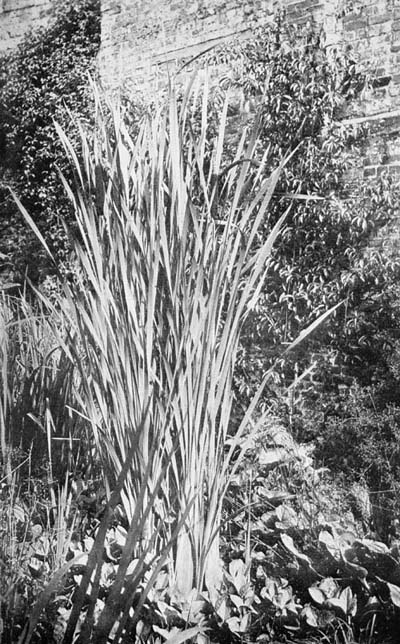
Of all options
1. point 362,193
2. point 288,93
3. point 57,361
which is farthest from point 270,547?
point 288,93

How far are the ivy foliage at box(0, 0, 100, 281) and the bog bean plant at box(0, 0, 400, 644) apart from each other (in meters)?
0.78

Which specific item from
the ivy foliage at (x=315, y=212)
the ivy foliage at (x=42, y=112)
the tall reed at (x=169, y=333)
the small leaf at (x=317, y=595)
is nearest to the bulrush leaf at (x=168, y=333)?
the tall reed at (x=169, y=333)

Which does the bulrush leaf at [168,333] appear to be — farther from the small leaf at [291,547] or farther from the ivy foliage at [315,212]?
the ivy foliage at [315,212]

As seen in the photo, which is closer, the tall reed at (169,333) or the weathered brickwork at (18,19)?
the tall reed at (169,333)

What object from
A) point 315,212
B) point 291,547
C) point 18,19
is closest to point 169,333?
point 291,547

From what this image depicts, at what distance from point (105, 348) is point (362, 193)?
2.18 meters

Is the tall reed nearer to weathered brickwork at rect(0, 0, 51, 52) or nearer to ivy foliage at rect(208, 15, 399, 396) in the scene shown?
ivy foliage at rect(208, 15, 399, 396)

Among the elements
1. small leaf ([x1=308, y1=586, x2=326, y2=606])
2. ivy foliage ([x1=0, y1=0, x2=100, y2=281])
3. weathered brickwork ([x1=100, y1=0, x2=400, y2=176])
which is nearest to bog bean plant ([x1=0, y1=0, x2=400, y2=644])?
small leaf ([x1=308, y1=586, x2=326, y2=606])

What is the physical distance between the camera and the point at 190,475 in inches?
58.3

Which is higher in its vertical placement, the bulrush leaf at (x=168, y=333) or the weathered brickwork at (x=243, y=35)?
the weathered brickwork at (x=243, y=35)

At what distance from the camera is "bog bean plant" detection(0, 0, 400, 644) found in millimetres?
1418

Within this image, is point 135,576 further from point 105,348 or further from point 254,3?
point 254,3

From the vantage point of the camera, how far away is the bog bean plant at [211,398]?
1.42 meters

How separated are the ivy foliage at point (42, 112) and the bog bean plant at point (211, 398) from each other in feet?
2.56
